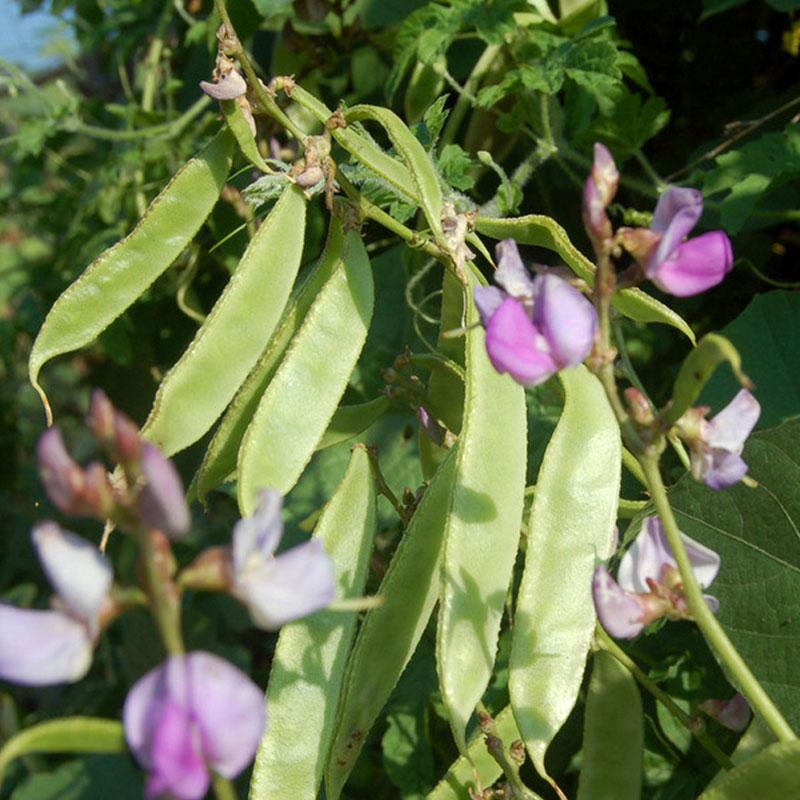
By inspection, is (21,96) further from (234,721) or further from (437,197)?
(234,721)

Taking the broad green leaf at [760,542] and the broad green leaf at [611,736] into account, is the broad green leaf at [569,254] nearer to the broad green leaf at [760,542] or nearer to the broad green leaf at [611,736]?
the broad green leaf at [760,542]

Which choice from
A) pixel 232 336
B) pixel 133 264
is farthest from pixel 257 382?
pixel 133 264

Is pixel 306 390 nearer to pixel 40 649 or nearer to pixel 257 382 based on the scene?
pixel 257 382

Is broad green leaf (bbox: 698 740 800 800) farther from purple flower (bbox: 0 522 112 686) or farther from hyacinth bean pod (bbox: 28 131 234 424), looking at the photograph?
hyacinth bean pod (bbox: 28 131 234 424)

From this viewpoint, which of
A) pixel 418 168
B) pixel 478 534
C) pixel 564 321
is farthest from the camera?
pixel 418 168

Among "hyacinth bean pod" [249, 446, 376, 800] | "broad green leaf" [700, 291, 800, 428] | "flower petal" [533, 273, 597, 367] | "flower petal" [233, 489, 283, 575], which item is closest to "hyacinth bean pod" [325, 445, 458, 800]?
"hyacinth bean pod" [249, 446, 376, 800]

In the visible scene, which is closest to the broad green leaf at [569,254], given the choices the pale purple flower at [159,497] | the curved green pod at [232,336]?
the curved green pod at [232,336]
